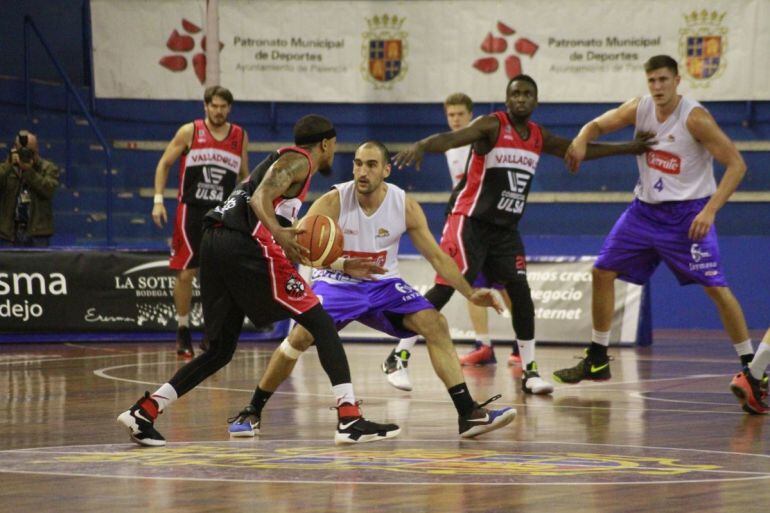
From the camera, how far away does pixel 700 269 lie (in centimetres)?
A: 921

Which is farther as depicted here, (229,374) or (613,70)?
(613,70)

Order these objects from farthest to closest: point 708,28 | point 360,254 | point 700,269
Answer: point 708,28 < point 700,269 < point 360,254

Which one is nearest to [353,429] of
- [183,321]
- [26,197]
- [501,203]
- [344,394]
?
[344,394]

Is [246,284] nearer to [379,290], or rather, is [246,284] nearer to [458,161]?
[379,290]

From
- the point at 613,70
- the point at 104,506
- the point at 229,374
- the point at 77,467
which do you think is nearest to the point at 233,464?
the point at 77,467

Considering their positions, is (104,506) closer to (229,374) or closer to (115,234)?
(229,374)

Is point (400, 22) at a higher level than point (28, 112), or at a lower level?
higher

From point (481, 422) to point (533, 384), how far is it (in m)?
2.54

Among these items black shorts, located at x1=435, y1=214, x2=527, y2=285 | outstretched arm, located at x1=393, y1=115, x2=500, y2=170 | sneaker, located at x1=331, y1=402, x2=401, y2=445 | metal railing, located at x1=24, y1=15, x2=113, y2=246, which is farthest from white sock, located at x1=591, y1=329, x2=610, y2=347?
metal railing, located at x1=24, y1=15, x2=113, y2=246

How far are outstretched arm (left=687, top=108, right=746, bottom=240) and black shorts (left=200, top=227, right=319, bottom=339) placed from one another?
3068 millimetres

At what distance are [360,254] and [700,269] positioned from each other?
2.50 meters

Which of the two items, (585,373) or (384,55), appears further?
(384,55)

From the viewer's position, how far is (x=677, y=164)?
9414mm

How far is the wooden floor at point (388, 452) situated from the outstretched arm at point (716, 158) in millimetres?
1164
